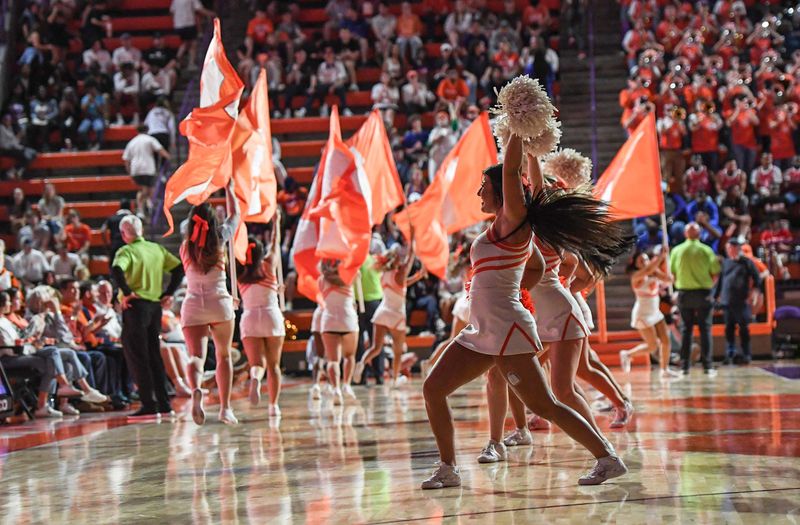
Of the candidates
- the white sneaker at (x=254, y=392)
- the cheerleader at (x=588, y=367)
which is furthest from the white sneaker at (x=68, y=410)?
the cheerleader at (x=588, y=367)

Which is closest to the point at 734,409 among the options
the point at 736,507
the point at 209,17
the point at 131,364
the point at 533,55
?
the point at 736,507

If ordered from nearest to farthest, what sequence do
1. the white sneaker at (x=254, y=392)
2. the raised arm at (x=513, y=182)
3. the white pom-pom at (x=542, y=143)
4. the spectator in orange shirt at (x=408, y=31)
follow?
the raised arm at (x=513, y=182) < the white pom-pom at (x=542, y=143) < the white sneaker at (x=254, y=392) < the spectator in orange shirt at (x=408, y=31)

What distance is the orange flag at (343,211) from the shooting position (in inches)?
434

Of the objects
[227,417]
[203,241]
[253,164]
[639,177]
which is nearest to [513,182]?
[203,241]

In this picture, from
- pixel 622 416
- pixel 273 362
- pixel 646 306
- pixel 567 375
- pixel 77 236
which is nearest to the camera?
pixel 567 375

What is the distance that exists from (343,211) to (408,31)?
11500 millimetres

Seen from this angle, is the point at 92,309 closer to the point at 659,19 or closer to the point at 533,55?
the point at 533,55

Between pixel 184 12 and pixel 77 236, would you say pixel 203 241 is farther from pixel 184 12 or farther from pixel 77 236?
pixel 184 12

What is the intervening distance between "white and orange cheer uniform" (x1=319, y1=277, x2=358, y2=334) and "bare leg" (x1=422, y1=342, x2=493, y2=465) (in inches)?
231

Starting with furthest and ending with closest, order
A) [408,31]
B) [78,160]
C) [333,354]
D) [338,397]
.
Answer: [408,31]
[78,160]
[333,354]
[338,397]

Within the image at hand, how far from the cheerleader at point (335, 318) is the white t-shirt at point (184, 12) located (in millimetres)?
12193

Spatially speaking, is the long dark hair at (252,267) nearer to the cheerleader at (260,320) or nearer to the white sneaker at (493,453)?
the cheerleader at (260,320)

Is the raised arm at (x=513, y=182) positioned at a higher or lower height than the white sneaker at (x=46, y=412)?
higher

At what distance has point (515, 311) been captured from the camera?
5324 millimetres
